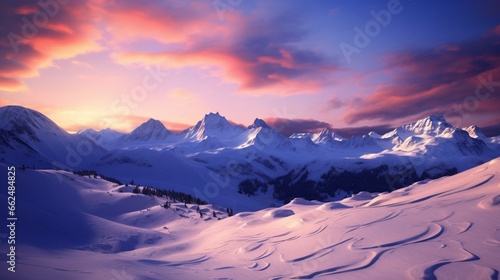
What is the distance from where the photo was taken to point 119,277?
7379mm

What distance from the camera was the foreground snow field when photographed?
24.8ft

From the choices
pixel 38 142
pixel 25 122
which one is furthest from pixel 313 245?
pixel 25 122

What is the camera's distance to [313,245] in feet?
34.3

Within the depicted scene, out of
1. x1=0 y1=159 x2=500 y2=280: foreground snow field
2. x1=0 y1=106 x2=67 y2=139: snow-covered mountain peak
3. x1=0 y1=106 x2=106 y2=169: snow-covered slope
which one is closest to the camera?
x1=0 y1=159 x2=500 y2=280: foreground snow field

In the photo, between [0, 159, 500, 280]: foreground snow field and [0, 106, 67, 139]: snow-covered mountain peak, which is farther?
[0, 106, 67, 139]: snow-covered mountain peak

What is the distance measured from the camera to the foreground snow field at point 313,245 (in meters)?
7.57

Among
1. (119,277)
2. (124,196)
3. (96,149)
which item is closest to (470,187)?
(119,277)

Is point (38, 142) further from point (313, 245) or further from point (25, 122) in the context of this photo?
point (313, 245)

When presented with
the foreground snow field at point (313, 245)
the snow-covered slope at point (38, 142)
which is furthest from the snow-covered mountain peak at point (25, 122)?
the foreground snow field at point (313, 245)

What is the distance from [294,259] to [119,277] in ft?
18.2

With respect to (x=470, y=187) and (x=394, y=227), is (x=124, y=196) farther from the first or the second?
(x=470, y=187)

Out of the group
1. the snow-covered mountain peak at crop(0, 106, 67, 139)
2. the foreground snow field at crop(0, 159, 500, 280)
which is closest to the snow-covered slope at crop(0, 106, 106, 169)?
the snow-covered mountain peak at crop(0, 106, 67, 139)

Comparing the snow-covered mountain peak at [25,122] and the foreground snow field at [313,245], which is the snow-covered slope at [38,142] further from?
the foreground snow field at [313,245]

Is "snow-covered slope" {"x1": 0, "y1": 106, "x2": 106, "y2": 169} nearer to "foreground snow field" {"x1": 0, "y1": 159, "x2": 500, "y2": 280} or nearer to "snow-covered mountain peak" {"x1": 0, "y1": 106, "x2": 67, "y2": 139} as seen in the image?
"snow-covered mountain peak" {"x1": 0, "y1": 106, "x2": 67, "y2": 139}
